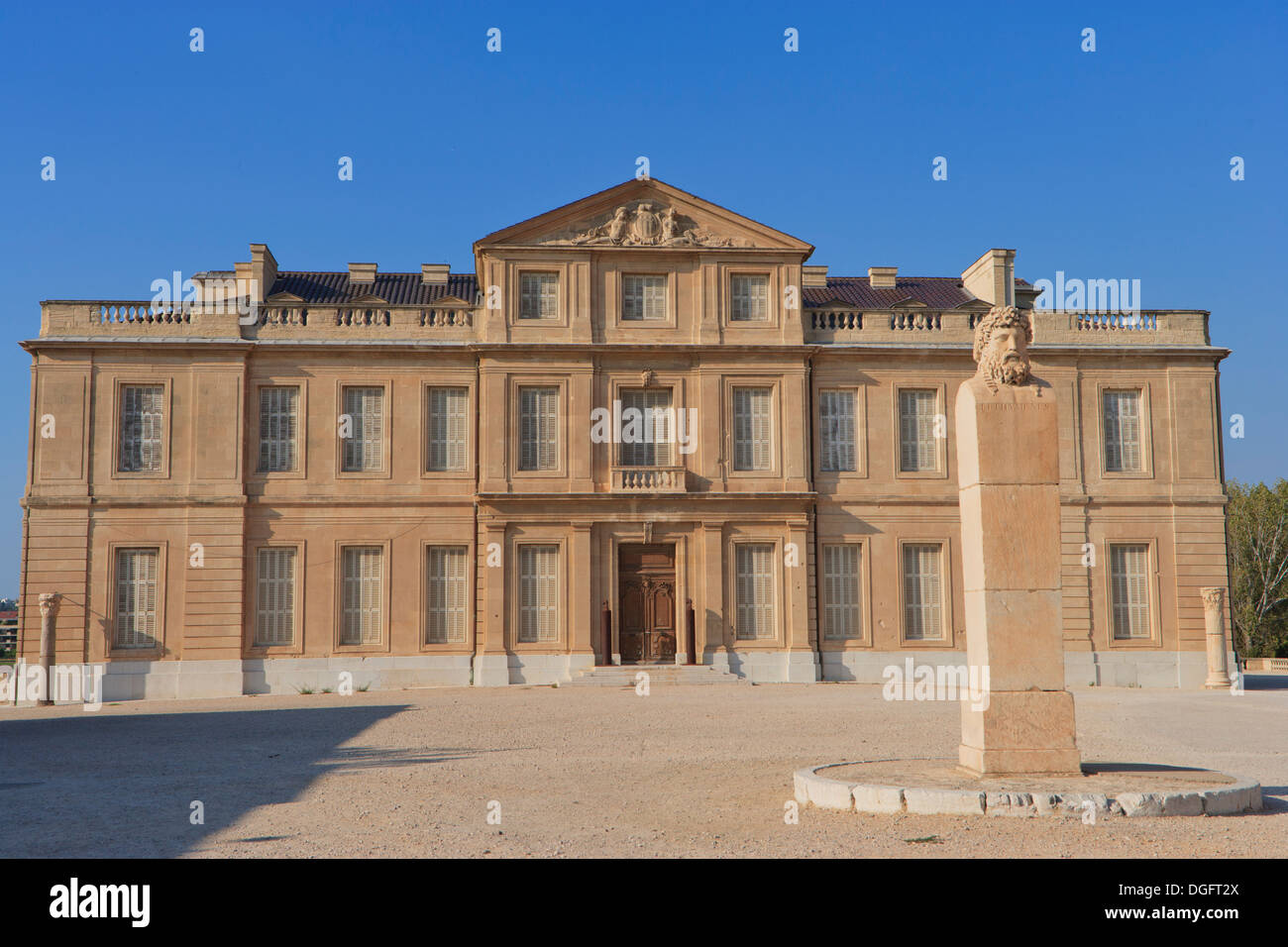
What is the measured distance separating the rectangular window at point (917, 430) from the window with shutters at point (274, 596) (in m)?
15.7

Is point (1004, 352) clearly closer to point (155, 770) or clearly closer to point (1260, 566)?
point (155, 770)

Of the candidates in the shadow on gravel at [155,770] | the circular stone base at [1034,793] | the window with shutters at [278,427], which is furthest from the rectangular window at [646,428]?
the circular stone base at [1034,793]

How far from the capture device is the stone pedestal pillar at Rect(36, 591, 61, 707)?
85.3ft

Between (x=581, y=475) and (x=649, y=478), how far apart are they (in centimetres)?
170

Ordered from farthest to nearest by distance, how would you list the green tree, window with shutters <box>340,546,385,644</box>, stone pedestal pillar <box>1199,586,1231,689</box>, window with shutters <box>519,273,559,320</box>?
the green tree < window with shutters <box>519,273,559,320</box> < window with shutters <box>340,546,385,644</box> < stone pedestal pillar <box>1199,586,1231,689</box>

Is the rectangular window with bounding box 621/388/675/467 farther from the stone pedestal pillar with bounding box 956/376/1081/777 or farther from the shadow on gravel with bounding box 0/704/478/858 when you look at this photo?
the stone pedestal pillar with bounding box 956/376/1081/777

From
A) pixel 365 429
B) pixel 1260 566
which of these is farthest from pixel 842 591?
pixel 1260 566

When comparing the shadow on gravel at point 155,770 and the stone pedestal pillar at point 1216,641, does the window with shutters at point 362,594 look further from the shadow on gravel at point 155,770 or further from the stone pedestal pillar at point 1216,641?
the stone pedestal pillar at point 1216,641

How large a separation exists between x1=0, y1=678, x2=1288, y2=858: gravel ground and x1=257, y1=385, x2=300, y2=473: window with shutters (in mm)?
7386

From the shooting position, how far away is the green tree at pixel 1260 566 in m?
52.9

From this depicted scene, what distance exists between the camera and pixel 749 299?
30219 mm

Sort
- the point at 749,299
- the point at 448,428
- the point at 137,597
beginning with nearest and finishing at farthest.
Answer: the point at 137,597 < the point at 448,428 < the point at 749,299

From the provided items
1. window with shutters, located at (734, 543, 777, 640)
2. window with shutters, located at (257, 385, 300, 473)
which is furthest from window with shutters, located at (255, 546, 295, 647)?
window with shutters, located at (734, 543, 777, 640)

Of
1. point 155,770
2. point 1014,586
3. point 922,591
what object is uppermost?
point 1014,586
